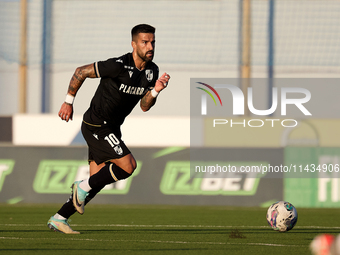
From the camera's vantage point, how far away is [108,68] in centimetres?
669

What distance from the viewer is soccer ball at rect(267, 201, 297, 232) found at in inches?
281

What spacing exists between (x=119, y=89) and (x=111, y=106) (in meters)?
0.21

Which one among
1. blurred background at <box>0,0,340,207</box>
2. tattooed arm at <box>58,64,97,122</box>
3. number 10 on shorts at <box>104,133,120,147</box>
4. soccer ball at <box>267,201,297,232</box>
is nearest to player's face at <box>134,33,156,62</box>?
tattooed arm at <box>58,64,97,122</box>

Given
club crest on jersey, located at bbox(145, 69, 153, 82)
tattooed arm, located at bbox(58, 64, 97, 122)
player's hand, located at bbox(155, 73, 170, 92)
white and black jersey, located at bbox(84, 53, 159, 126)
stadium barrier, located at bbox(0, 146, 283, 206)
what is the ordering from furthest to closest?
stadium barrier, located at bbox(0, 146, 283, 206) < club crest on jersey, located at bbox(145, 69, 153, 82) < white and black jersey, located at bbox(84, 53, 159, 126) < tattooed arm, located at bbox(58, 64, 97, 122) < player's hand, located at bbox(155, 73, 170, 92)

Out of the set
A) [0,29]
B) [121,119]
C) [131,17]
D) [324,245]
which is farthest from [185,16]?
[324,245]

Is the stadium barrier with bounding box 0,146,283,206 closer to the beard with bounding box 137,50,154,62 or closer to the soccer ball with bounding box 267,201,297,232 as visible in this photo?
the soccer ball with bounding box 267,201,297,232

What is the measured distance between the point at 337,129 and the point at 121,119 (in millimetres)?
8846

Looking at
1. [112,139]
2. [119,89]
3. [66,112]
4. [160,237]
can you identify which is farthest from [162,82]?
[160,237]

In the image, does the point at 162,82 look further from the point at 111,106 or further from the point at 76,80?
the point at 76,80

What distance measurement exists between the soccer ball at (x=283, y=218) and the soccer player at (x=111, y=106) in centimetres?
175

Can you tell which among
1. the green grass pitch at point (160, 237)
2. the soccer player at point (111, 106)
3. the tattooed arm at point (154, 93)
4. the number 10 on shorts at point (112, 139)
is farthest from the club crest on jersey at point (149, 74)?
the green grass pitch at point (160, 237)

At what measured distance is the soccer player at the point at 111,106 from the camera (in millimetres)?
6691

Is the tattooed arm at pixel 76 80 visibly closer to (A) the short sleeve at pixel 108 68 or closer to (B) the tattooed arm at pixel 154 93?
(A) the short sleeve at pixel 108 68

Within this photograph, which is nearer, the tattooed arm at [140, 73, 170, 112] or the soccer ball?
the tattooed arm at [140, 73, 170, 112]
